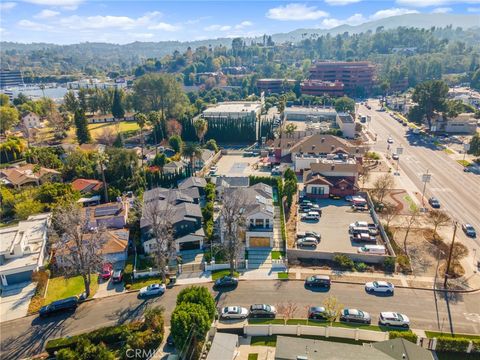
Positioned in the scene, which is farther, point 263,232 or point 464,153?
point 464,153

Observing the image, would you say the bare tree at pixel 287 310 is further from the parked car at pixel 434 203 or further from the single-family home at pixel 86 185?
the single-family home at pixel 86 185

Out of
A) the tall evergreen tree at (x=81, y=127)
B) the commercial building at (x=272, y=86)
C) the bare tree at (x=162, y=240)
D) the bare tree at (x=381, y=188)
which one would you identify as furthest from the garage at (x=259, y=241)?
the commercial building at (x=272, y=86)

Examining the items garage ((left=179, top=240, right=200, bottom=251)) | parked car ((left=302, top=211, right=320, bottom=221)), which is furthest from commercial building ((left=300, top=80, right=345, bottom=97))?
garage ((left=179, top=240, right=200, bottom=251))

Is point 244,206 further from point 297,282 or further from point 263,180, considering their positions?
point 263,180

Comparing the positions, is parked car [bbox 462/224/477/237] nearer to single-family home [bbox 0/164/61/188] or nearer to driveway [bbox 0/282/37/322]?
driveway [bbox 0/282/37/322]

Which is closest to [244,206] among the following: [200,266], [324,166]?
[200,266]

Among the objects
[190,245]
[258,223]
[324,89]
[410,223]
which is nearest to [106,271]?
[190,245]
